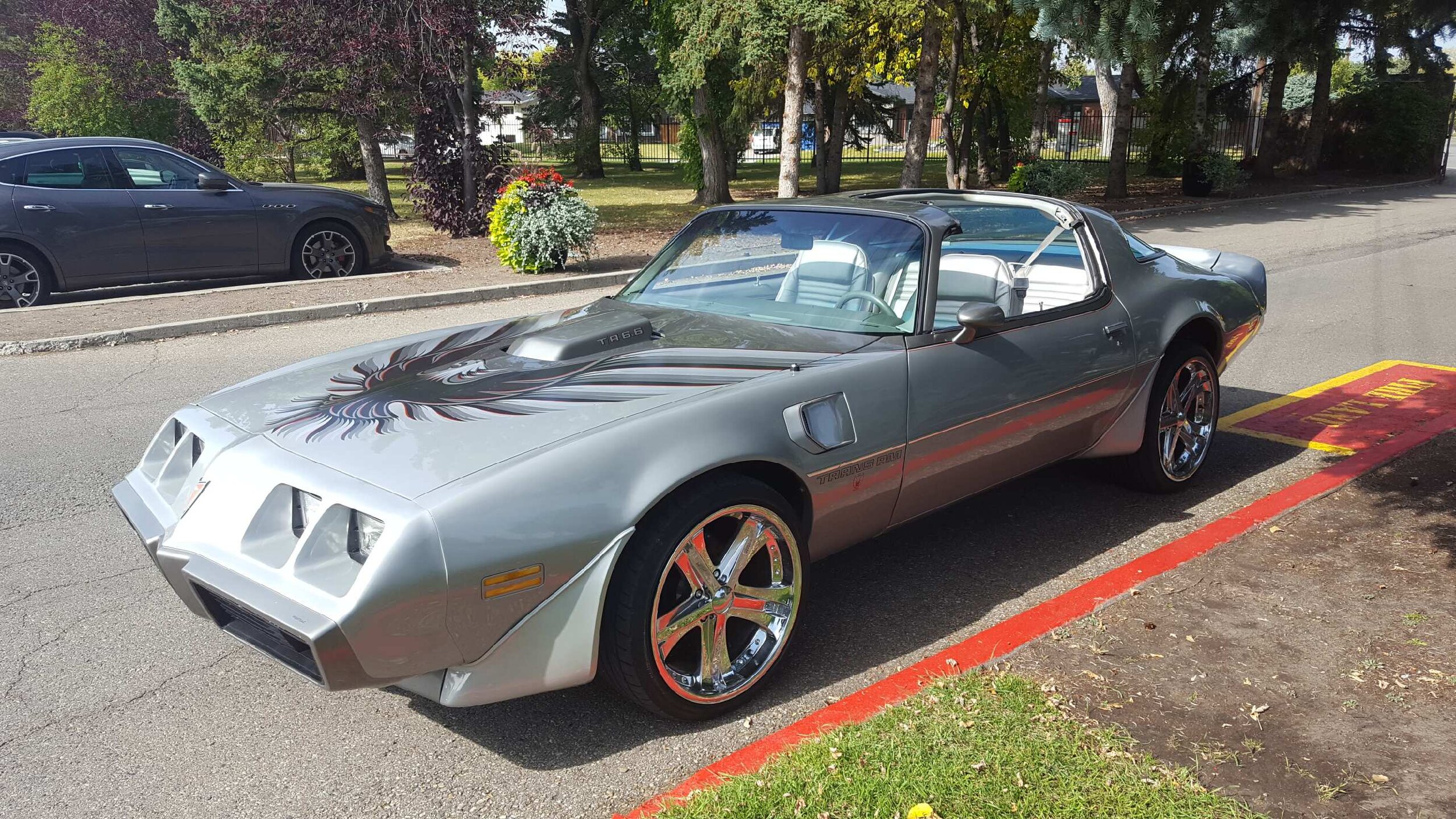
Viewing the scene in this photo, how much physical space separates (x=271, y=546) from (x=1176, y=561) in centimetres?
335

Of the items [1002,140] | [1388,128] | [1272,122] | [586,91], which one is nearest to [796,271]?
[1002,140]

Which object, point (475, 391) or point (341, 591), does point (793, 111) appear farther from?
point (341, 591)

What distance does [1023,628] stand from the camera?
379cm

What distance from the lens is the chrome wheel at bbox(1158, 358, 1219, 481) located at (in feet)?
16.4

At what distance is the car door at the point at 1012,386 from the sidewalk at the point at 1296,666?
651mm

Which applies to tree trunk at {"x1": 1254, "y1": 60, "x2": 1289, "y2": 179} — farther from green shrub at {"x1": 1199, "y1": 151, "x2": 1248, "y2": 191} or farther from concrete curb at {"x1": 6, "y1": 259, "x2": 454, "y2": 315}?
Result: concrete curb at {"x1": 6, "y1": 259, "x2": 454, "y2": 315}

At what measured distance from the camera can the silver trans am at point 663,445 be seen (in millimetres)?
2729

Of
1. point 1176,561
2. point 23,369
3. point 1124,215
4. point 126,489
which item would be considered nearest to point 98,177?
point 23,369

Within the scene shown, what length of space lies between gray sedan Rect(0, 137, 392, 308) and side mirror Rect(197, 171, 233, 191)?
1cm

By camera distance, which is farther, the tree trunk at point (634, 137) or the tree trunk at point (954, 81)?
the tree trunk at point (634, 137)

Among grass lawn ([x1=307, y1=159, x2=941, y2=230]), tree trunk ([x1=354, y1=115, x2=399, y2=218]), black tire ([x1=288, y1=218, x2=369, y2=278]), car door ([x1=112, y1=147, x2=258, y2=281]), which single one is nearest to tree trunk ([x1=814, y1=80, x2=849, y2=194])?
grass lawn ([x1=307, y1=159, x2=941, y2=230])

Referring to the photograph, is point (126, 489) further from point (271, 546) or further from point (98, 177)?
point (98, 177)

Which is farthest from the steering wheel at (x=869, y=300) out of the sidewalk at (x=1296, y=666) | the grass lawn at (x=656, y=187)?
the grass lawn at (x=656, y=187)

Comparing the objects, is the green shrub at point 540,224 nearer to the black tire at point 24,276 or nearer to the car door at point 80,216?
the car door at point 80,216
